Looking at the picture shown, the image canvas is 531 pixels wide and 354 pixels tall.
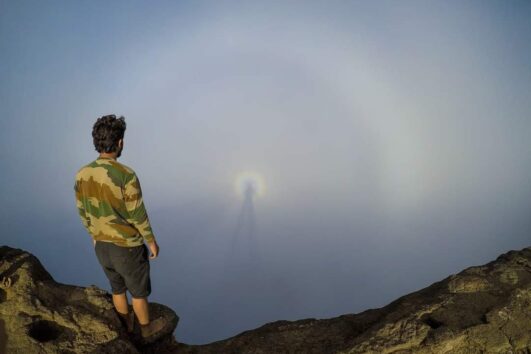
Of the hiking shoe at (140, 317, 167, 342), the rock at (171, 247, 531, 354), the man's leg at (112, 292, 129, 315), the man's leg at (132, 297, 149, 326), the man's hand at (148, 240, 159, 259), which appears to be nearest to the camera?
the rock at (171, 247, 531, 354)

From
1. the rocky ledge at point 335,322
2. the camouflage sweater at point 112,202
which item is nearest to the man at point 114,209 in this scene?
the camouflage sweater at point 112,202

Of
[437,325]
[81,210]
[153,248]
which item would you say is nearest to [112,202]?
[81,210]

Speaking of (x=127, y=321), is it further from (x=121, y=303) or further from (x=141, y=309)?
(x=141, y=309)

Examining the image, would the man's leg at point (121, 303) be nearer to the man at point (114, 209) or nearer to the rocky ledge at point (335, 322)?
the rocky ledge at point (335, 322)

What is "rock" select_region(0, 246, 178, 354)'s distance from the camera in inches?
219

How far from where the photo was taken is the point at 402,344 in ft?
16.7

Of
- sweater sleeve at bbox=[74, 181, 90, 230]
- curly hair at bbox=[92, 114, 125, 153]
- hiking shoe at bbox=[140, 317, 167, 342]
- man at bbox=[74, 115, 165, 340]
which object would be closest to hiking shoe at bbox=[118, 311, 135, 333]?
hiking shoe at bbox=[140, 317, 167, 342]

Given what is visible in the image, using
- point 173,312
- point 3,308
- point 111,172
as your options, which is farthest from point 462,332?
point 3,308

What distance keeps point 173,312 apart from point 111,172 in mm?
3154

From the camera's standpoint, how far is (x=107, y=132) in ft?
16.5

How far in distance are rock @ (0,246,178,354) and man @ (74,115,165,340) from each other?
93 cm

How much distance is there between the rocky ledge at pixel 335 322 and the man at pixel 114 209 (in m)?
1.20

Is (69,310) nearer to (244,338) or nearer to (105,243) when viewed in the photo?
(105,243)

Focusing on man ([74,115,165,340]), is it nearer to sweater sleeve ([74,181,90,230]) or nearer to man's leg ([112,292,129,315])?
sweater sleeve ([74,181,90,230])
